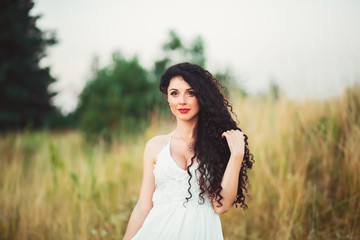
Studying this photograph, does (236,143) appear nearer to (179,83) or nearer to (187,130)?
(187,130)

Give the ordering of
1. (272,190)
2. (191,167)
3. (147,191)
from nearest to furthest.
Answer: (191,167) → (147,191) → (272,190)

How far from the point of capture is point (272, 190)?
319 cm

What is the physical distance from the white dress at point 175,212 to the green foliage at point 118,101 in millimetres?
5977

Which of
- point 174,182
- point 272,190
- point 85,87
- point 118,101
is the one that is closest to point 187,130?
point 174,182

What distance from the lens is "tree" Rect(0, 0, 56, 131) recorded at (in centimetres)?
1292

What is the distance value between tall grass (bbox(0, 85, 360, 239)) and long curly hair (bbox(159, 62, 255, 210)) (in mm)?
1259

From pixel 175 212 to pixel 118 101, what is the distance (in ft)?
24.2

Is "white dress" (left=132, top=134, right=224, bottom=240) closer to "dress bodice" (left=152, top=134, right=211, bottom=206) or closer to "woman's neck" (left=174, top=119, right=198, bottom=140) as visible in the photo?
"dress bodice" (left=152, top=134, right=211, bottom=206)

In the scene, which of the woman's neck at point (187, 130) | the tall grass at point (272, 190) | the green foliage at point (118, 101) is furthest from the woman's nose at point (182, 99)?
the green foliage at point (118, 101)

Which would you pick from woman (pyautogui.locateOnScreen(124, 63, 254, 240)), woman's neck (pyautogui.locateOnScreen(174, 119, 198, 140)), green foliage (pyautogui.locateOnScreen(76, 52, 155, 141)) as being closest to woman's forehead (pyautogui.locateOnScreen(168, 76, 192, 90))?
woman (pyautogui.locateOnScreen(124, 63, 254, 240))

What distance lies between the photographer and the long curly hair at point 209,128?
1.71m

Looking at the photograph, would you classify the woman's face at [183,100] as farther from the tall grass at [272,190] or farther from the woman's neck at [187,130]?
the tall grass at [272,190]

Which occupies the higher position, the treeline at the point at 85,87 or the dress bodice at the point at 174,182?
the treeline at the point at 85,87

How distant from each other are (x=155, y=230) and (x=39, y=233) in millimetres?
2345
